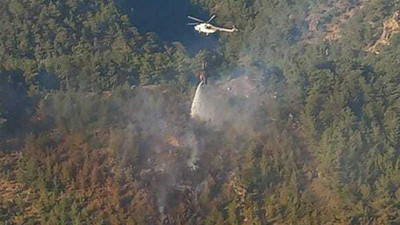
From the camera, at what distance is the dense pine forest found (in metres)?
34.2

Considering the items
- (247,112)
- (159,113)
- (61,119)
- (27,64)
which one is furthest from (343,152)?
Answer: (27,64)

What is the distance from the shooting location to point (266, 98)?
42.3 m

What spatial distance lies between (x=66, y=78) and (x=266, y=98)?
35.6ft

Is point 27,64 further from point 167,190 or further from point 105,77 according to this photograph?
point 167,190

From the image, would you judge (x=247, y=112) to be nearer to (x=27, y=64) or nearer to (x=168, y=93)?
(x=168, y=93)

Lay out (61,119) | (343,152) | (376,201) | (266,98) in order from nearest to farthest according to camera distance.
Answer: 1. (376,201)
2. (343,152)
3. (61,119)
4. (266,98)

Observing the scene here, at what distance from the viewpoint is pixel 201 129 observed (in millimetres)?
39938

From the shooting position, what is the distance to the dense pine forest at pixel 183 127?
3422cm

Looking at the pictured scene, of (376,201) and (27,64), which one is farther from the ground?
(376,201)

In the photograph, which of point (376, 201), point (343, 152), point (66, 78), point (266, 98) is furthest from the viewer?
point (66, 78)

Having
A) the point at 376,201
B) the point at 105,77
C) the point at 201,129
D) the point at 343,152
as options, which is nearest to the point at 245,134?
the point at 201,129

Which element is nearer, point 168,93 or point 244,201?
point 244,201

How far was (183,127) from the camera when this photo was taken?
4009 cm

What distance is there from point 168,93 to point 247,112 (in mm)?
4822
